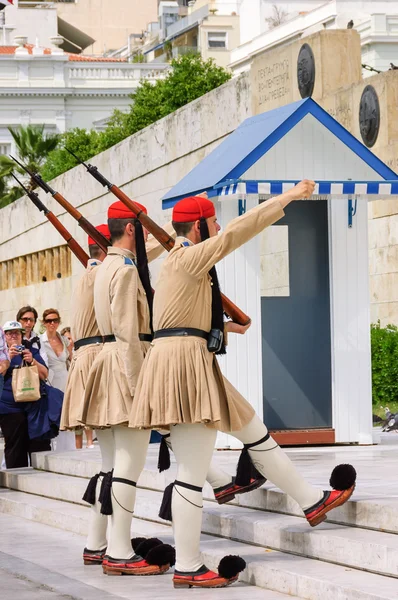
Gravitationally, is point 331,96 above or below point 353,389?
above

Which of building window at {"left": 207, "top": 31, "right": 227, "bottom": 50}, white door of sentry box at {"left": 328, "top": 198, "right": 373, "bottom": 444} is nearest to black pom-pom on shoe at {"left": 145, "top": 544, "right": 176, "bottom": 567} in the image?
white door of sentry box at {"left": 328, "top": 198, "right": 373, "bottom": 444}

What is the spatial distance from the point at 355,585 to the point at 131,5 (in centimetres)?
10691

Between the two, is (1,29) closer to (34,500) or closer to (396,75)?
(396,75)

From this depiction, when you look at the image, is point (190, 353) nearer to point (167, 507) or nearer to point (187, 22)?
point (167, 507)

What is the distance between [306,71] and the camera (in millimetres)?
20359

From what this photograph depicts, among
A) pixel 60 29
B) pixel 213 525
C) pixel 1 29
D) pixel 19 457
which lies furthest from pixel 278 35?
pixel 213 525

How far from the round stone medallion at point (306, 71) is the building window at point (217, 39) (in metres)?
77.1

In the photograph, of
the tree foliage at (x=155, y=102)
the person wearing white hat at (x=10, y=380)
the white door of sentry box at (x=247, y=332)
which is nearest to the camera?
the white door of sentry box at (x=247, y=332)

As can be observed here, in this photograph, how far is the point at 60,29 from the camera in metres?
106

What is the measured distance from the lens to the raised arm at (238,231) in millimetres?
7309

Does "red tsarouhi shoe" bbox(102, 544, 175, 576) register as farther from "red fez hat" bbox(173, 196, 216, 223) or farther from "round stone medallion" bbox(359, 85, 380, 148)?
"round stone medallion" bbox(359, 85, 380, 148)

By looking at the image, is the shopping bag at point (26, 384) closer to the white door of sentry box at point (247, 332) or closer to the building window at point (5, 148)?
the white door of sentry box at point (247, 332)

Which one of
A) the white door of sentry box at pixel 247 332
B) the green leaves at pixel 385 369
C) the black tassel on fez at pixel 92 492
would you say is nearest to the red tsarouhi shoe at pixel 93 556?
the black tassel on fez at pixel 92 492

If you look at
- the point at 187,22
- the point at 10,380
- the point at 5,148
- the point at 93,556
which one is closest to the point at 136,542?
the point at 93,556
